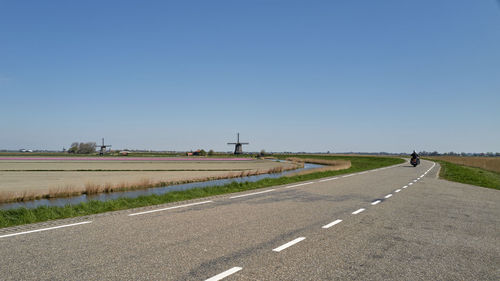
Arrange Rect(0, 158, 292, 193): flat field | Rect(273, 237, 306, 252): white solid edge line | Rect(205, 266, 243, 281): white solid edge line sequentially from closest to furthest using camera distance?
Rect(205, 266, 243, 281): white solid edge line → Rect(273, 237, 306, 252): white solid edge line → Rect(0, 158, 292, 193): flat field

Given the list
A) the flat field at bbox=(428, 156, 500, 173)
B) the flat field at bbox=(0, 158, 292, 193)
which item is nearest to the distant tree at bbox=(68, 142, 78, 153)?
the flat field at bbox=(0, 158, 292, 193)

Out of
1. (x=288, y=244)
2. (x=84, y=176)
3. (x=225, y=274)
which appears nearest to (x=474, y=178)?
(x=288, y=244)

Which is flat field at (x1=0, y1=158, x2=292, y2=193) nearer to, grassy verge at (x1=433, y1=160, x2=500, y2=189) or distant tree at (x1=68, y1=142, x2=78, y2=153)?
grassy verge at (x1=433, y1=160, x2=500, y2=189)

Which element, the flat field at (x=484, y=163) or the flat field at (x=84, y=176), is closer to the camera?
the flat field at (x=84, y=176)

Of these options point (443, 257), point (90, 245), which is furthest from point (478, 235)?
point (90, 245)

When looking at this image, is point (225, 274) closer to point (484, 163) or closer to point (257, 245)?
point (257, 245)

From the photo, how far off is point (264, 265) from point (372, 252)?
2.04m

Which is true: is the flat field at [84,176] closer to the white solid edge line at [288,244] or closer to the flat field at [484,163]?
the white solid edge line at [288,244]

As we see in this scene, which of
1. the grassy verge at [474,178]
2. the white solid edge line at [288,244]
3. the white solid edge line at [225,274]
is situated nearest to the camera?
the white solid edge line at [225,274]

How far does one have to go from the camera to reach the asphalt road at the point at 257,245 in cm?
432

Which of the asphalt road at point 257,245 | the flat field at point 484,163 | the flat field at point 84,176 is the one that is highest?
the flat field at point 484,163

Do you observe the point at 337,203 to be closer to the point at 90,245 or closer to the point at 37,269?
the point at 90,245

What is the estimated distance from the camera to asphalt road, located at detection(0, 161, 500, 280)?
14.2ft

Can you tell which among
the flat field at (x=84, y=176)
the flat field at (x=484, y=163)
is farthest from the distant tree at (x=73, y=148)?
the flat field at (x=484, y=163)
